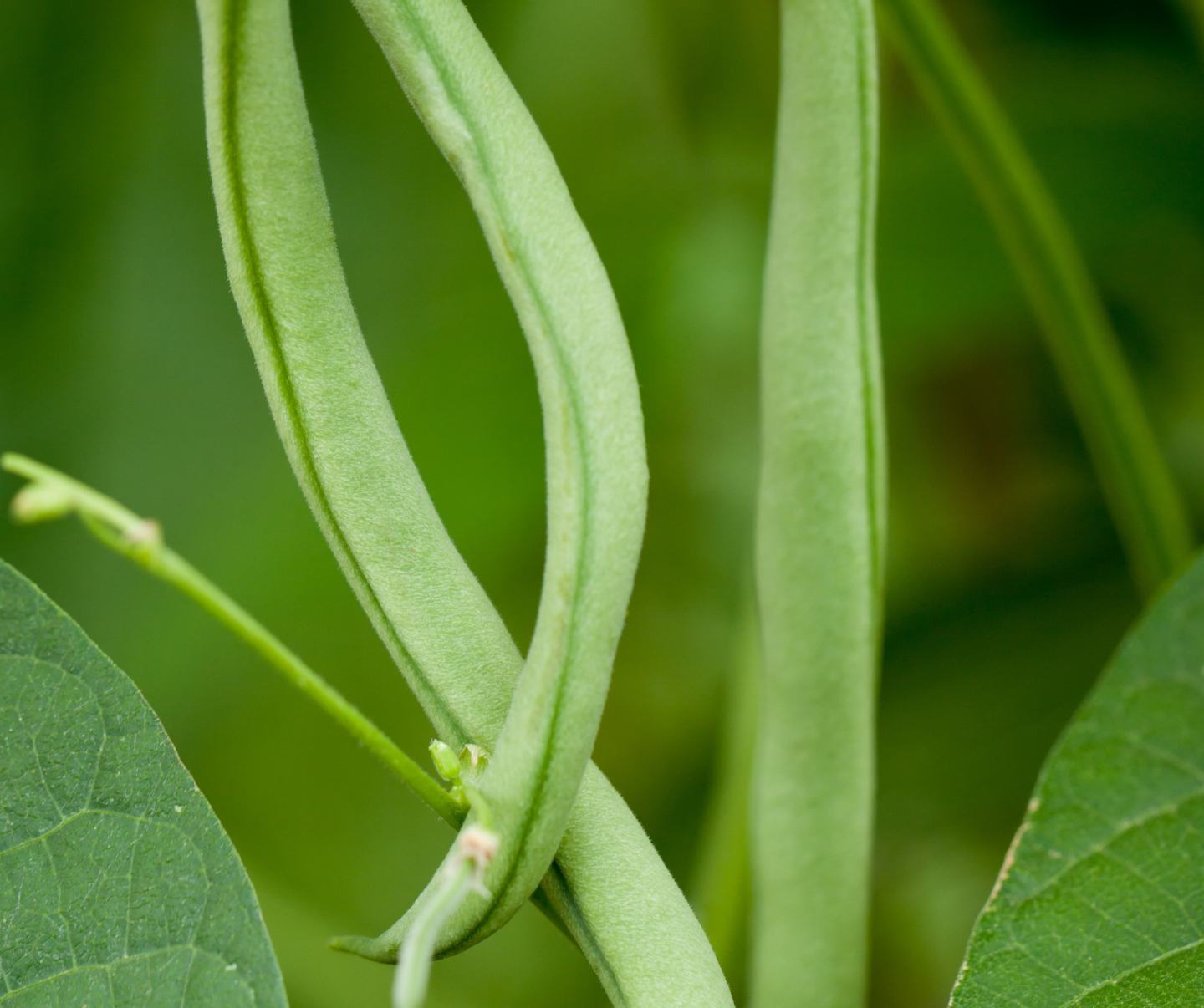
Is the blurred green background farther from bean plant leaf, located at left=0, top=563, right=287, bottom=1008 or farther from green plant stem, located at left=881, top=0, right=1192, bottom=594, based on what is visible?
bean plant leaf, located at left=0, top=563, right=287, bottom=1008

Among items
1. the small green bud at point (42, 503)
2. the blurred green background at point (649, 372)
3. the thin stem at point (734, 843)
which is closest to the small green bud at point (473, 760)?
the small green bud at point (42, 503)

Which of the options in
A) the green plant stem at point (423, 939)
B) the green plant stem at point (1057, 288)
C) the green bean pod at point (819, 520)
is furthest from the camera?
the green plant stem at point (1057, 288)

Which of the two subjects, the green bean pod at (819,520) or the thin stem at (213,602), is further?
the green bean pod at (819,520)

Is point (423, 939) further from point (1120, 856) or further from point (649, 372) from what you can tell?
point (649, 372)

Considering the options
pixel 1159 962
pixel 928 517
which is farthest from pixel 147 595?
pixel 1159 962

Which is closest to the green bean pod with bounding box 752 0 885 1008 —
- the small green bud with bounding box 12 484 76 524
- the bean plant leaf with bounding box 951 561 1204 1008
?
the bean plant leaf with bounding box 951 561 1204 1008

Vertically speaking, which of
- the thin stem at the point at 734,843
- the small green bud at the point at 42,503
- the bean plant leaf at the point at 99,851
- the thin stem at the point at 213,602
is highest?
the small green bud at the point at 42,503

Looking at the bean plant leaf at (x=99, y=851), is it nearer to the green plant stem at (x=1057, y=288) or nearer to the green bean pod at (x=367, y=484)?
the green bean pod at (x=367, y=484)

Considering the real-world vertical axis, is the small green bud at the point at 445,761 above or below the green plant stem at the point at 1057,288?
below
